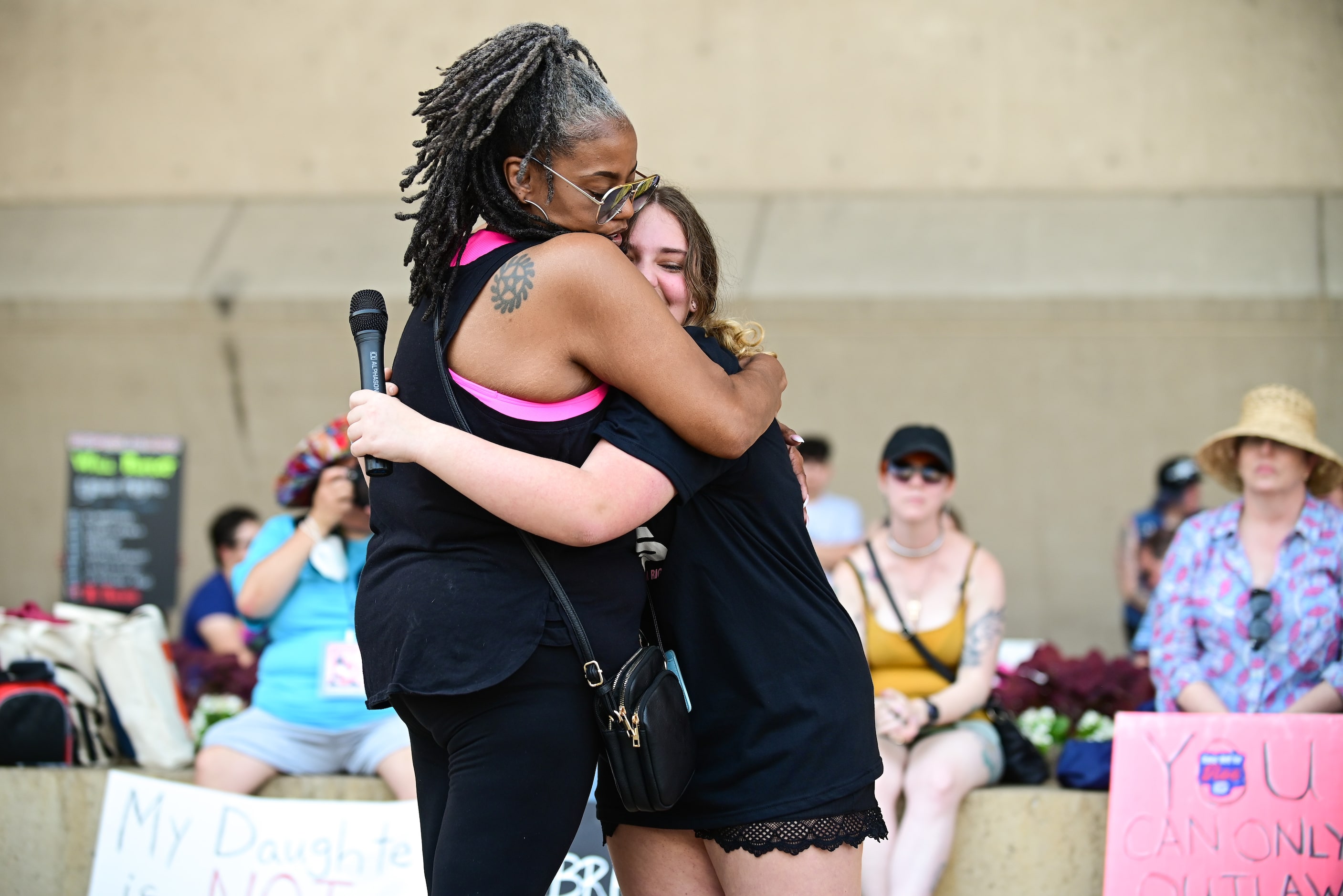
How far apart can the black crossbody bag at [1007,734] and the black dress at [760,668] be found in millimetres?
2032

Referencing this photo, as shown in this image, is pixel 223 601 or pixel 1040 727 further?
pixel 223 601

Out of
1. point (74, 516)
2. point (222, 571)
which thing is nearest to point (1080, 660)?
point (222, 571)

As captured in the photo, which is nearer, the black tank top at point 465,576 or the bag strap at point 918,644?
the black tank top at point 465,576

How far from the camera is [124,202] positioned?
884 centimetres

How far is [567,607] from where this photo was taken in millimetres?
1826

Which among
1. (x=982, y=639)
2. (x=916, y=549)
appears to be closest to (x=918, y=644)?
(x=982, y=639)

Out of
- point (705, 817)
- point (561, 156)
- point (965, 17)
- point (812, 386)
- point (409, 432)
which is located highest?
point (965, 17)

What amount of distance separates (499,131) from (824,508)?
534cm

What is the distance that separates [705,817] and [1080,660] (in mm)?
2916

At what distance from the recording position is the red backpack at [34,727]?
4.05m

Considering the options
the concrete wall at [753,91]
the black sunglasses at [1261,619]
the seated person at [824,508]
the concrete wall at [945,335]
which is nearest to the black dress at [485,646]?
the black sunglasses at [1261,619]

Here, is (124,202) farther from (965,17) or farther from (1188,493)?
(1188,493)

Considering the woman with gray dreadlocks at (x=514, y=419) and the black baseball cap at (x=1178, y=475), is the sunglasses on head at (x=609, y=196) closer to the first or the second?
the woman with gray dreadlocks at (x=514, y=419)

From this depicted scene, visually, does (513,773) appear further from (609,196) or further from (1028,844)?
(1028,844)
